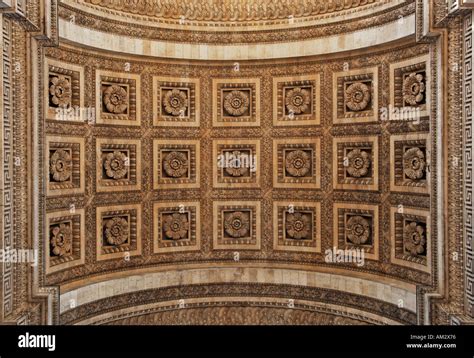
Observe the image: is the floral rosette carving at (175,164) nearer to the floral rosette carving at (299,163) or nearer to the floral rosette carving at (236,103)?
the floral rosette carving at (236,103)

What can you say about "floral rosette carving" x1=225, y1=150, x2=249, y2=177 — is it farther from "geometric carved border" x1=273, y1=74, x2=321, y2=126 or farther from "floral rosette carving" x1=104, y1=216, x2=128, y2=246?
"floral rosette carving" x1=104, y1=216, x2=128, y2=246

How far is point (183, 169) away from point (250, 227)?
95.4 inches

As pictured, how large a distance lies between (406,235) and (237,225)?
4347 millimetres

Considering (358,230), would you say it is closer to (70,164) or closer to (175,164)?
(175,164)

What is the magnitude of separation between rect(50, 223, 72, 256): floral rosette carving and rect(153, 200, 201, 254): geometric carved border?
2179 millimetres

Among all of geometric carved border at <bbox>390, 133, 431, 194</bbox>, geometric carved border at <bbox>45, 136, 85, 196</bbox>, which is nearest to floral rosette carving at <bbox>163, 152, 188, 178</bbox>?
geometric carved border at <bbox>45, 136, 85, 196</bbox>

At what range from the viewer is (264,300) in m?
12.1

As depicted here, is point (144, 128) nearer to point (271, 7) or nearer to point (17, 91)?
point (17, 91)

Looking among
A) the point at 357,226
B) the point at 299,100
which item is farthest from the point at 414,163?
the point at 299,100

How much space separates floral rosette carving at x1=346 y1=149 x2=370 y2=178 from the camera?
1148cm

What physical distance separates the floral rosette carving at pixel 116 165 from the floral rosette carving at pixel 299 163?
4.34 m

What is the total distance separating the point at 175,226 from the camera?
40.2ft

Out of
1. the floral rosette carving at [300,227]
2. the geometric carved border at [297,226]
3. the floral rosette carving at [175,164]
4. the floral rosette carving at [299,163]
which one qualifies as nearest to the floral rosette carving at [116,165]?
the floral rosette carving at [175,164]

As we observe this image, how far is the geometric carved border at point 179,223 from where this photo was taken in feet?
39.8
